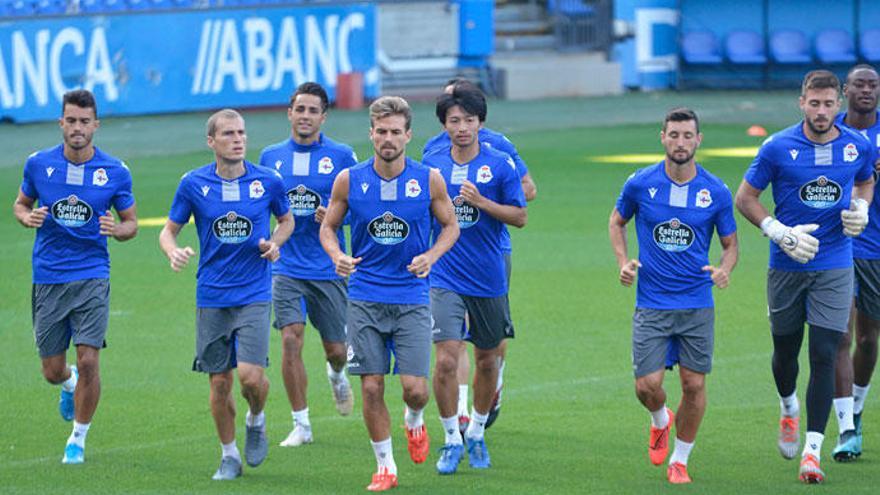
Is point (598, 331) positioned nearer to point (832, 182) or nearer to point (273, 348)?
point (273, 348)

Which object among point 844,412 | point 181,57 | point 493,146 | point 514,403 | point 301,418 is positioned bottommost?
point 514,403

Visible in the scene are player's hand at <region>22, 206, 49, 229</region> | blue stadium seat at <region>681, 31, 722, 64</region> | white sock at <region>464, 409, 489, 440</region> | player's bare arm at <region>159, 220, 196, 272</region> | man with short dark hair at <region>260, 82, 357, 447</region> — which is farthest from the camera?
blue stadium seat at <region>681, 31, 722, 64</region>

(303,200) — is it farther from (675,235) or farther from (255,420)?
(675,235)

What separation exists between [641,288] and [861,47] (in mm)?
30557

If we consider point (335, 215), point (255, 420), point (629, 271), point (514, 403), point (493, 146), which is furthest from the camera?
point (514, 403)

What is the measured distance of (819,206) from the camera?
999cm

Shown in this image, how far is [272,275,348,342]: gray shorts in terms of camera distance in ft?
36.5

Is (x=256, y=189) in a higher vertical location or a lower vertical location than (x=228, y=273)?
higher

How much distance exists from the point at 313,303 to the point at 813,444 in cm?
355

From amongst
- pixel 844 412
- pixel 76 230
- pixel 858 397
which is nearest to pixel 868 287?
pixel 858 397

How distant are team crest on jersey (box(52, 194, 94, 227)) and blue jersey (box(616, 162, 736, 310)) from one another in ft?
11.7

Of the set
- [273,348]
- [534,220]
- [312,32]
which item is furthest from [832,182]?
[312,32]

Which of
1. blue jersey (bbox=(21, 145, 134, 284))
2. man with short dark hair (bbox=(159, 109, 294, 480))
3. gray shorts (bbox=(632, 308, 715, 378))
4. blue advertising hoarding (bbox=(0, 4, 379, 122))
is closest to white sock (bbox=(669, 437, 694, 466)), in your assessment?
gray shorts (bbox=(632, 308, 715, 378))

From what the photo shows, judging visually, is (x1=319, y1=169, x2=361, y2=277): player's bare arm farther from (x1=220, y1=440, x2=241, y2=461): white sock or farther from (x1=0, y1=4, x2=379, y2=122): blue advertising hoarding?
(x1=0, y1=4, x2=379, y2=122): blue advertising hoarding
